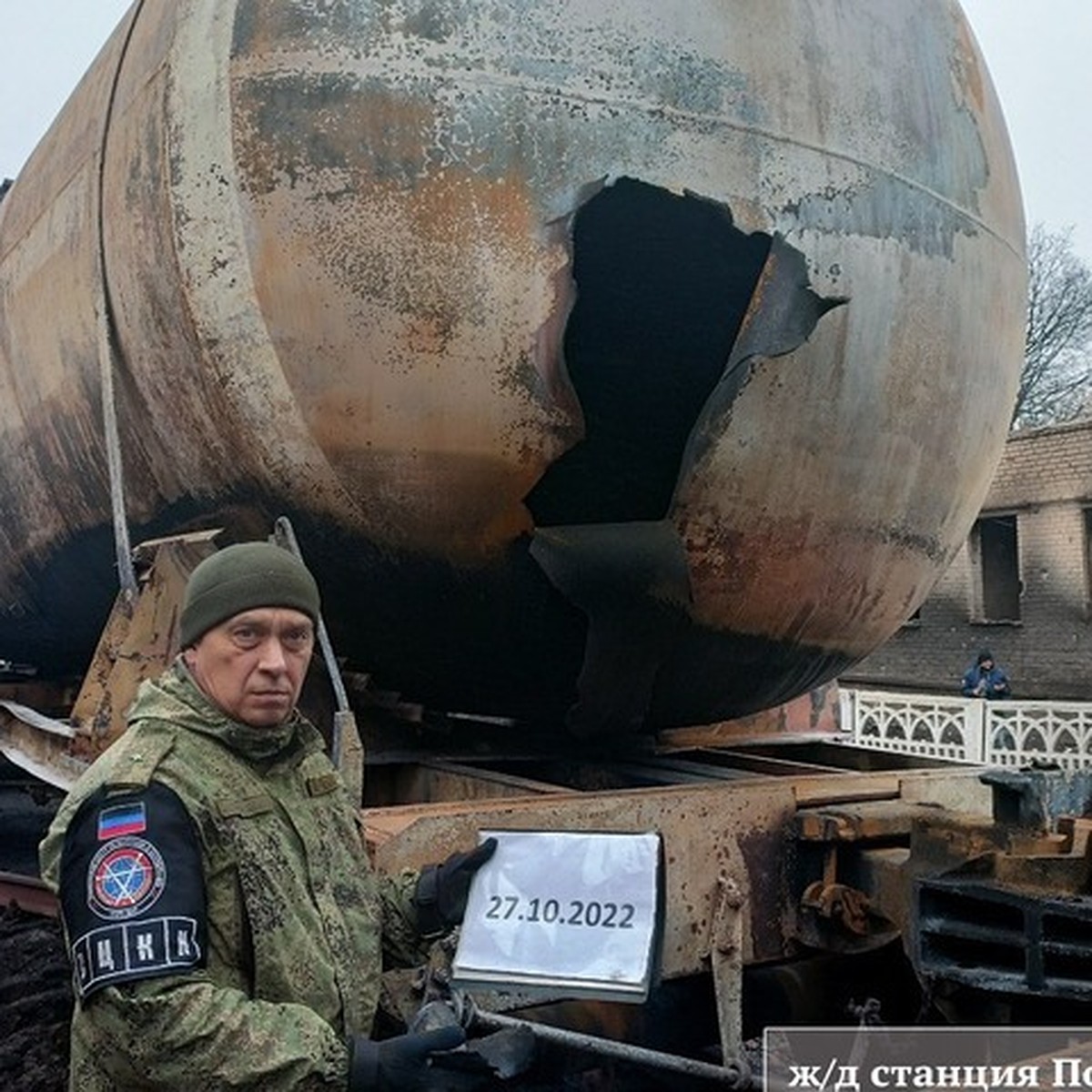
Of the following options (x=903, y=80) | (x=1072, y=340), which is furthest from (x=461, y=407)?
(x=1072, y=340)

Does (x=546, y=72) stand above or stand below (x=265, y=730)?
above

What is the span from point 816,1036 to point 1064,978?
711mm

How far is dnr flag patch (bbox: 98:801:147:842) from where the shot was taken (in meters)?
1.71

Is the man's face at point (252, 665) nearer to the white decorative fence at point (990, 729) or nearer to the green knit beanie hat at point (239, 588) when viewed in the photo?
the green knit beanie hat at point (239, 588)

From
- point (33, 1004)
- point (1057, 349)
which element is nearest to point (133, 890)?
point (33, 1004)

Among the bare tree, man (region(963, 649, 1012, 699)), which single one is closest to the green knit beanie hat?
man (region(963, 649, 1012, 699))

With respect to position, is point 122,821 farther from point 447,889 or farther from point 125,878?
point 447,889

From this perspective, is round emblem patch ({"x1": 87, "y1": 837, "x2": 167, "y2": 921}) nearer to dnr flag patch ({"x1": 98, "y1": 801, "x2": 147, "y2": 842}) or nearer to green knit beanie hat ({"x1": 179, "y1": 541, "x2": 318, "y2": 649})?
dnr flag patch ({"x1": 98, "y1": 801, "x2": 147, "y2": 842})

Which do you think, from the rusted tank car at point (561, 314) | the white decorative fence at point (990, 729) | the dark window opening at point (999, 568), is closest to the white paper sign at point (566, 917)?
the rusted tank car at point (561, 314)

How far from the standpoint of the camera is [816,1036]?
9.85 ft

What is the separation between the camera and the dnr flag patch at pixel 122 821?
1.71m

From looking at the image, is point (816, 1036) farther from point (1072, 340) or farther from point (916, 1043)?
point (1072, 340)

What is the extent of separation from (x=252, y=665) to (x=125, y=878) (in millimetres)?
355

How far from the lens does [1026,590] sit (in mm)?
17109
